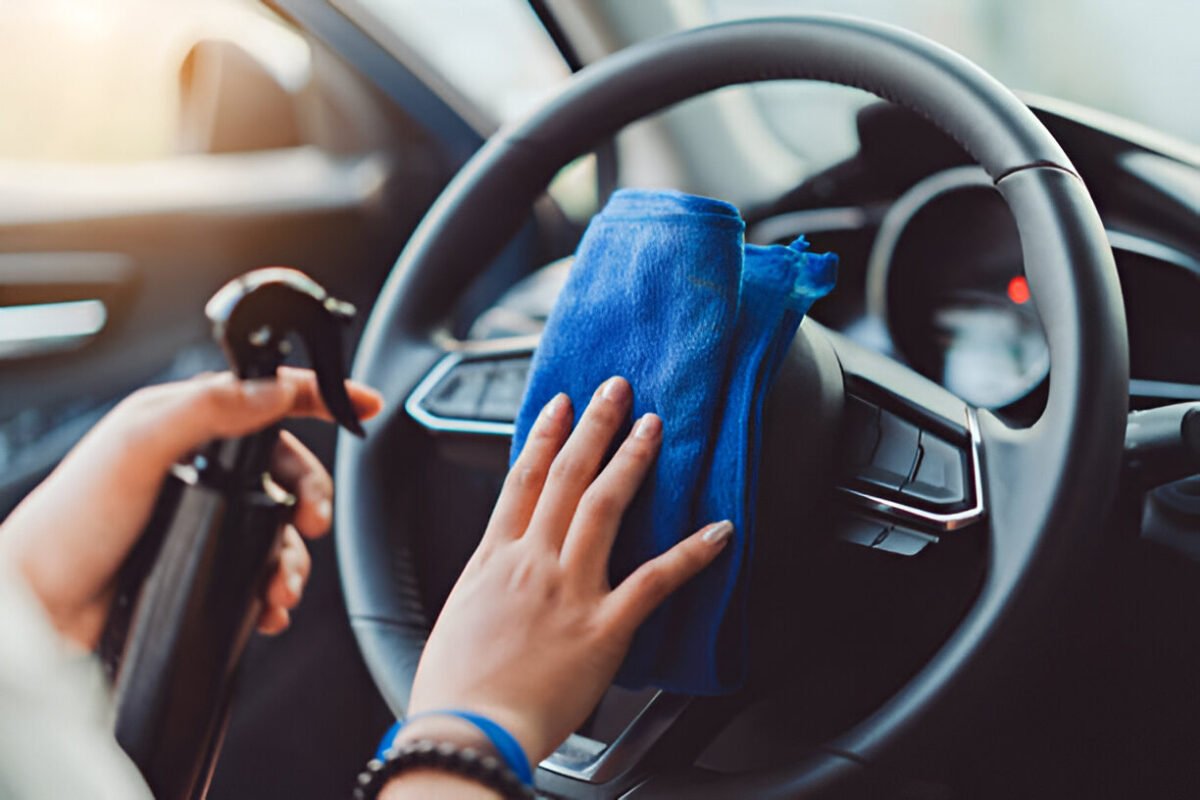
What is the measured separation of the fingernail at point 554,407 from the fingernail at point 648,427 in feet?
0.19

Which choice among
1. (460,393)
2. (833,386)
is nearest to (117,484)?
(460,393)

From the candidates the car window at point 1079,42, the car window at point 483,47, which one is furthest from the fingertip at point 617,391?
the car window at point 483,47

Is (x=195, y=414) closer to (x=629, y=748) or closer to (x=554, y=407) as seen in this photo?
(x=554, y=407)

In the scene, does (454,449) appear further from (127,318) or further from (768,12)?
(127,318)

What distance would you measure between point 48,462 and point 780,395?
3.20 feet

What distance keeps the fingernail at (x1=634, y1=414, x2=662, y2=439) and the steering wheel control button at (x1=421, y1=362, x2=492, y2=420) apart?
0.84 feet

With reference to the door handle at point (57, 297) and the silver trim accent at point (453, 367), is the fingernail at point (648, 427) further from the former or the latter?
the door handle at point (57, 297)

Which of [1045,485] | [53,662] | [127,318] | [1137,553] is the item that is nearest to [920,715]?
[1045,485]

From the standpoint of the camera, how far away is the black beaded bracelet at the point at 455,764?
1.52 feet

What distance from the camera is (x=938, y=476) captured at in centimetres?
60

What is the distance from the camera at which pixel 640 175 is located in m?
1.33

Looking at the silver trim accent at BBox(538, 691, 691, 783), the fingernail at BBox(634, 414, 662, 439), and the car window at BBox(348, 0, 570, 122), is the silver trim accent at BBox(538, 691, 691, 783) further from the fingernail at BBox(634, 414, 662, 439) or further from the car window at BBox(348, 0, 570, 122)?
the car window at BBox(348, 0, 570, 122)

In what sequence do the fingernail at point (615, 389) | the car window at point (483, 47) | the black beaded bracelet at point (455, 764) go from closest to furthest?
the black beaded bracelet at point (455, 764) → the fingernail at point (615, 389) → the car window at point (483, 47)

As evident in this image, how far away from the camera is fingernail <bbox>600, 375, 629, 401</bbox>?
57cm
